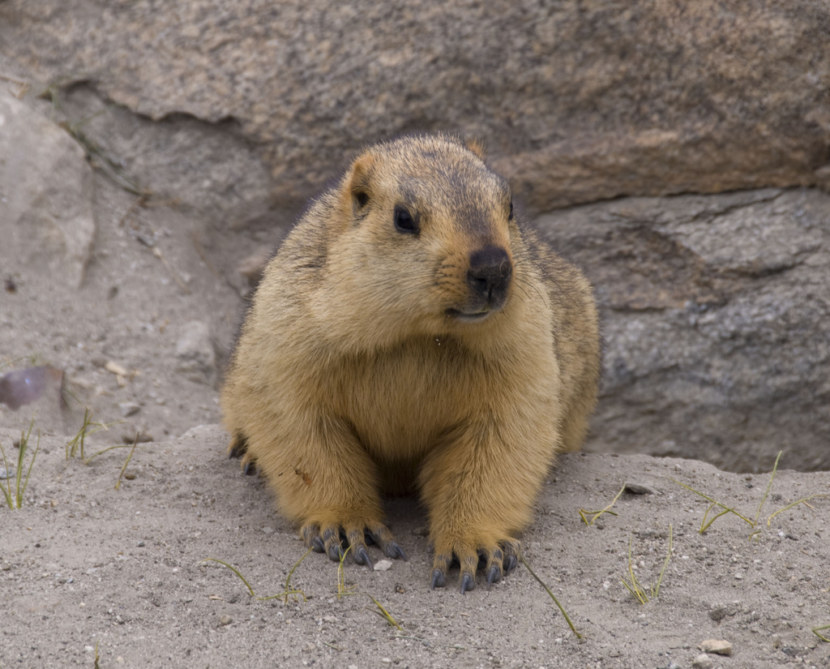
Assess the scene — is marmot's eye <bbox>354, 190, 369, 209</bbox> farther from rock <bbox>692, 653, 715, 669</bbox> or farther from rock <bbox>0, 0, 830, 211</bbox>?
rock <bbox>0, 0, 830, 211</bbox>

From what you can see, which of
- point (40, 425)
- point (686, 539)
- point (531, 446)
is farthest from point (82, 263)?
point (686, 539)

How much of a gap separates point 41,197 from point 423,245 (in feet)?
15.7

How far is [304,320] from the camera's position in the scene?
4555mm

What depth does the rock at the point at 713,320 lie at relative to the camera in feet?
25.5

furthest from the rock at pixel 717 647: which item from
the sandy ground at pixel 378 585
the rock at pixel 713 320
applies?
the rock at pixel 713 320

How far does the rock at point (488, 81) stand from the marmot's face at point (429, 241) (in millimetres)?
3599

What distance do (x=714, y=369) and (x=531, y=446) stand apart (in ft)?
12.4

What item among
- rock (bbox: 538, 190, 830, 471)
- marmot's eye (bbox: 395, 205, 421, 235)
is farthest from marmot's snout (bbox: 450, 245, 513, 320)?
rock (bbox: 538, 190, 830, 471)

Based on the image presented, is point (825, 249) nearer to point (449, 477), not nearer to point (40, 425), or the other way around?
point (449, 477)

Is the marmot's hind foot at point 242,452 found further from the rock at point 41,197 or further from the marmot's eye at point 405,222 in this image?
the rock at point 41,197

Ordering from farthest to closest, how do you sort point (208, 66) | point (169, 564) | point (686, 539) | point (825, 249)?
point (208, 66) < point (825, 249) < point (686, 539) < point (169, 564)

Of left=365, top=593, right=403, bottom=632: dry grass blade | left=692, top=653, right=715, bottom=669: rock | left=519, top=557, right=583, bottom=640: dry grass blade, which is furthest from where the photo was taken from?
left=365, top=593, right=403, bottom=632: dry grass blade

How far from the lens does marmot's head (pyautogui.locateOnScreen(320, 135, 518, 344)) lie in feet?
12.9

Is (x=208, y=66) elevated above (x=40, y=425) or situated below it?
above
